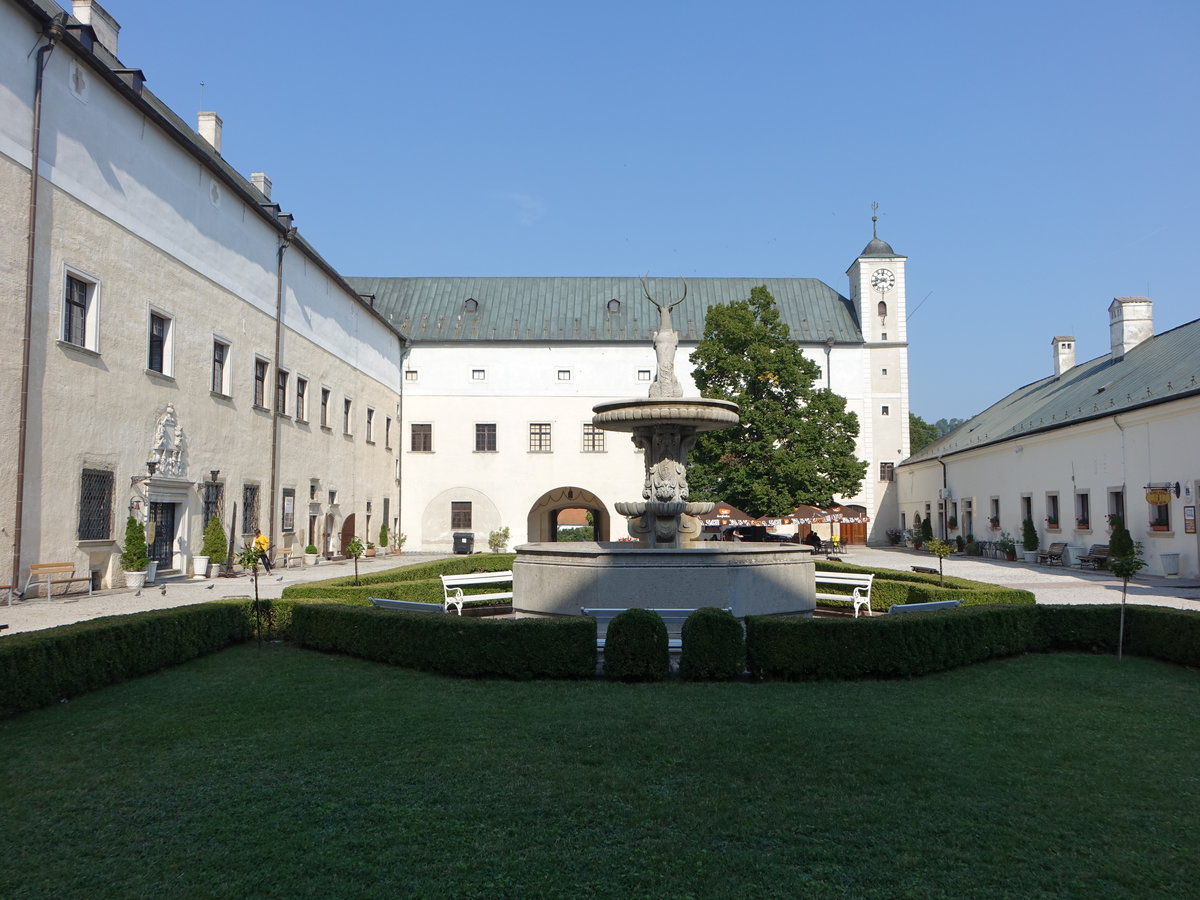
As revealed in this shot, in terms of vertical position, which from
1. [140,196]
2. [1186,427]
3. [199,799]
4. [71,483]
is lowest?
[199,799]

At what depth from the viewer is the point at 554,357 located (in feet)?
142

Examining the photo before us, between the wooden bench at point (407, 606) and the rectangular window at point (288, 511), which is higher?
the rectangular window at point (288, 511)

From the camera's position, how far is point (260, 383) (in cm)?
2666

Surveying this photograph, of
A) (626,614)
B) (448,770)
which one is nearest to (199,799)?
(448,770)

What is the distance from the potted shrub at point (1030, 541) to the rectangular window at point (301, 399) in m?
25.0

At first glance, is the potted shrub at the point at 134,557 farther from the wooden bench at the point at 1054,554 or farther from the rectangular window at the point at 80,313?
the wooden bench at the point at 1054,554

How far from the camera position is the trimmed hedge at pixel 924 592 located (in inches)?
490

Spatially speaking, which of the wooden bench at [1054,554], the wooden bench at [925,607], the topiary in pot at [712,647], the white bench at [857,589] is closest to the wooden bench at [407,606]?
the topiary in pot at [712,647]

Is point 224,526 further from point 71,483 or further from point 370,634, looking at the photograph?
point 370,634

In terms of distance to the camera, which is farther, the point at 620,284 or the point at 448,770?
the point at 620,284

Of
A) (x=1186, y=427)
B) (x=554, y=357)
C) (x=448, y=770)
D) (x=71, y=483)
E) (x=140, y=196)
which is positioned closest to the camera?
(x=448, y=770)

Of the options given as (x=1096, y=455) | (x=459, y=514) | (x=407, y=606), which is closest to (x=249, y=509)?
(x=407, y=606)

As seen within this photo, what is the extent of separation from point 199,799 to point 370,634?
482 centimetres

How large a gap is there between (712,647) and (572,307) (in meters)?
37.7
